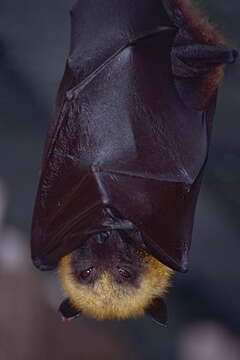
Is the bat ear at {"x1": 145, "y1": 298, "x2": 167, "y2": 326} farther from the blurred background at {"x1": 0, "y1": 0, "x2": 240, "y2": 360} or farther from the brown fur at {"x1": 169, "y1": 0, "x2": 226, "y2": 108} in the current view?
the blurred background at {"x1": 0, "y1": 0, "x2": 240, "y2": 360}

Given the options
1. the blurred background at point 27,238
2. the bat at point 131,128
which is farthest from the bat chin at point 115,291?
the blurred background at point 27,238

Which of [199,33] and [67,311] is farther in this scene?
[67,311]

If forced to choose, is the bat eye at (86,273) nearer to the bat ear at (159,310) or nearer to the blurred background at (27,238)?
the bat ear at (159,310)

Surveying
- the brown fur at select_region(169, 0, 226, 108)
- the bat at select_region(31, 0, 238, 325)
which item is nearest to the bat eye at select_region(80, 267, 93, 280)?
the bat at select_region(31, 0, 238, 325)

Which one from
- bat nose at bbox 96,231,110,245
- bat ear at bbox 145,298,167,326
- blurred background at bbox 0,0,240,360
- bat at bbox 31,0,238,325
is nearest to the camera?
bat at bbox 31,0,238,325

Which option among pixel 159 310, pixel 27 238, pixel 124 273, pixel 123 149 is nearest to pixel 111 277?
pixel 124 273

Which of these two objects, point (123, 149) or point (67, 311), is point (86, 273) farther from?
point (123, 149)
